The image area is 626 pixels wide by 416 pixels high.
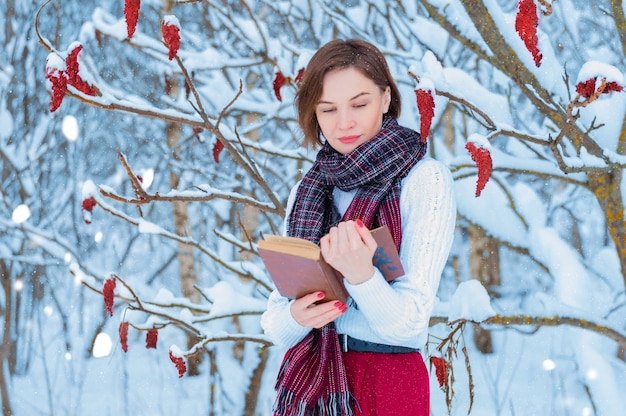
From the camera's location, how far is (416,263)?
144cm

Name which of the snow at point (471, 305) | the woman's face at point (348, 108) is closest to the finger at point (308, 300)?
the woman's face at point (348, 108)

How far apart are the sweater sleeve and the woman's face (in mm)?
165

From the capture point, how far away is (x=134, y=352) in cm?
816

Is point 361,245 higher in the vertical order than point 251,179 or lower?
lower

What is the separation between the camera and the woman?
138 cm

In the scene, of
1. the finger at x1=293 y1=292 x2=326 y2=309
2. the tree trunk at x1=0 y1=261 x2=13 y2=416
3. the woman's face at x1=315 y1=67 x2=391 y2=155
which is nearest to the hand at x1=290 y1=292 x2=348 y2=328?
the finger at x1=293 y1=292 x2=326 y2=309

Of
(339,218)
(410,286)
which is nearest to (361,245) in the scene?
(410,286)

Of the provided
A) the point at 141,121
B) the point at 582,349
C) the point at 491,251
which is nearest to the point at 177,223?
the point at 141,121

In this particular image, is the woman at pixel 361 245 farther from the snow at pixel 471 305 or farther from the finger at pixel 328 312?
Answer: the snow at pixel 471 305

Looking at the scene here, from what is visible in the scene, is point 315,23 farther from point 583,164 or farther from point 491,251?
point 491,251

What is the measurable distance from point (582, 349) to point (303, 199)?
1736 millimetres

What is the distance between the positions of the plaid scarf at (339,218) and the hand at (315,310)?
0.36 ft

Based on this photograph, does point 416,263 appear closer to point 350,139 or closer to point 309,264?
point 309,264

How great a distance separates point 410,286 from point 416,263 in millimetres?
52
